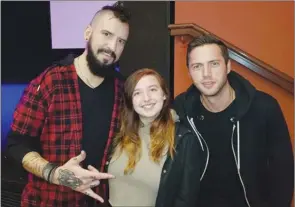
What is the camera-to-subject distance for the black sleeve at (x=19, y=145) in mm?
1288

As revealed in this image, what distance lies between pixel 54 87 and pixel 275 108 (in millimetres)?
863

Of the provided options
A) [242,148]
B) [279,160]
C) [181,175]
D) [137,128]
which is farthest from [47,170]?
[279,160]

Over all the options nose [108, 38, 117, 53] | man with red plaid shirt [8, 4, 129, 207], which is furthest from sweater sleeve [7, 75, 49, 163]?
nose [108, 38, 117, 53]

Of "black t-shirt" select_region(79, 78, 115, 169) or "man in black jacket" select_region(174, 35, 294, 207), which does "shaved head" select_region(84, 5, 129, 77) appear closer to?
"black t-shirt" select_region(79, 78, 115, 169)

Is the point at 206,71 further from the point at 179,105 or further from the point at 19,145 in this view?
the point at 19,145

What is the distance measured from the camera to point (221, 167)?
136cm

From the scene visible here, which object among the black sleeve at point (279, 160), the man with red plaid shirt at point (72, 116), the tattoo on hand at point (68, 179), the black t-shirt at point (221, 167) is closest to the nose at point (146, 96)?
the man with red plaid shirt at point (72, 116)

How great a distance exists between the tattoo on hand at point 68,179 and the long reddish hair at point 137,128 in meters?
0.18

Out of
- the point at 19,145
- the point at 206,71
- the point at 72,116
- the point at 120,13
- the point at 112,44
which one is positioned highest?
the point at 120,13

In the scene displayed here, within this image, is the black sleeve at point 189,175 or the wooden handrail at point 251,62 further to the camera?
the wooden handrail at point 251,62

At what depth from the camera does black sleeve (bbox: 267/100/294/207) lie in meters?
1.33

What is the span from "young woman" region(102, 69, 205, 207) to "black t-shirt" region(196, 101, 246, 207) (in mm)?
80

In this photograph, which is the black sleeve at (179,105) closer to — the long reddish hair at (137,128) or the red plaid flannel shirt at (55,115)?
the long reddish hair at (137,128)

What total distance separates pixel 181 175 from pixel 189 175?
3cm
